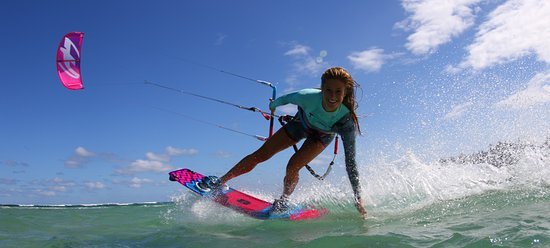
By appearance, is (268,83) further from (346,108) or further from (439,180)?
(439,180)

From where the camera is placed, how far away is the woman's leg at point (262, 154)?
6445 millimetres

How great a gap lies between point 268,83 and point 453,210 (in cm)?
383

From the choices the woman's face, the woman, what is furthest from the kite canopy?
the woman's face

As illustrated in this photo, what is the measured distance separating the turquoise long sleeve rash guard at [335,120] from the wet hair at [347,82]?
6cm

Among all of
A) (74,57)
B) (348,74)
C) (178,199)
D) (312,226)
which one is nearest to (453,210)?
(312,226)

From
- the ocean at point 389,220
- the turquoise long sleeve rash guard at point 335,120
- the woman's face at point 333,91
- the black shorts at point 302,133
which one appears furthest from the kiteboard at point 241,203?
the woman's face at point 333,91

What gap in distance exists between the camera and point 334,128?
6.01 meters

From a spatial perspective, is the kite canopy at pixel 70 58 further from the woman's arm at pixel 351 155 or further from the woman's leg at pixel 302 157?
the woman's arm at pixel 351 155

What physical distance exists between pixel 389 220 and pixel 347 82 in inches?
72.6

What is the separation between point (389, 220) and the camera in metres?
4.70

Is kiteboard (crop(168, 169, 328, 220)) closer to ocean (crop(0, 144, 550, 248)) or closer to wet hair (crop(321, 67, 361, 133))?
ocean (crop(0, 144, 550, 248))

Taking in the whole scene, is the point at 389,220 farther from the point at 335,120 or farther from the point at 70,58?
the point at 70,58

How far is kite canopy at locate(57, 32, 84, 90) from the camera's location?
773cm

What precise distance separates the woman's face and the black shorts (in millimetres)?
860
